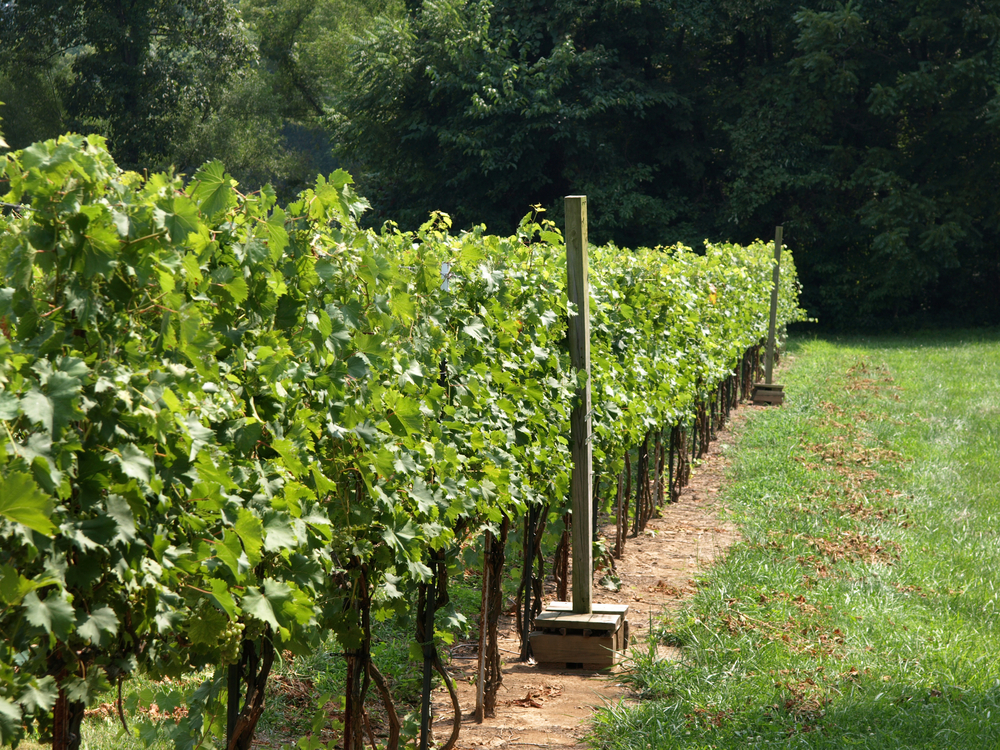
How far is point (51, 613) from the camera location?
1.51 meters

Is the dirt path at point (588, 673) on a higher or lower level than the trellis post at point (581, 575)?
lower

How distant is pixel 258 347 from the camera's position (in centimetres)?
232

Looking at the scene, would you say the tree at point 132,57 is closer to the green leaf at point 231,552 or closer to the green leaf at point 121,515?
the green leaf at point 231,552

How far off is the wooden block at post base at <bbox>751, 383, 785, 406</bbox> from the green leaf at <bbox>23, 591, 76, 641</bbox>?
12954 millimetres

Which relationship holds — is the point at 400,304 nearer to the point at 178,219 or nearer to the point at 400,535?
the point at 400,535

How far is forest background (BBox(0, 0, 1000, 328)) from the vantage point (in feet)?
88.5

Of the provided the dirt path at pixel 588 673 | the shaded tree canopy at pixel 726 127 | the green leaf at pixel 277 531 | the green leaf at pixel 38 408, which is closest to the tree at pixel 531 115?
the shaded tree canopy at pixel 726 127

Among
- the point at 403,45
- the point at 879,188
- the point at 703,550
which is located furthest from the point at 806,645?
the point at 403,45

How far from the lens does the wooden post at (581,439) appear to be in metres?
4.68

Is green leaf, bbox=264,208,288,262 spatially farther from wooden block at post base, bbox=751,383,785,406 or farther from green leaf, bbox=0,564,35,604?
wooden block at post base, bbox=751,383,785,406

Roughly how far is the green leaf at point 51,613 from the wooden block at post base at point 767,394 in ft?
42.5

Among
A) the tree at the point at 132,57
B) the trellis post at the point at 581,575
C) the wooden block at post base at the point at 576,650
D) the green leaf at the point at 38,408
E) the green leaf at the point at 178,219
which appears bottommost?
the wooden block at post base at the point at 576,650

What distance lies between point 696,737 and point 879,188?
26.0 metres

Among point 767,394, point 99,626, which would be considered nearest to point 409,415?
point 99,626
